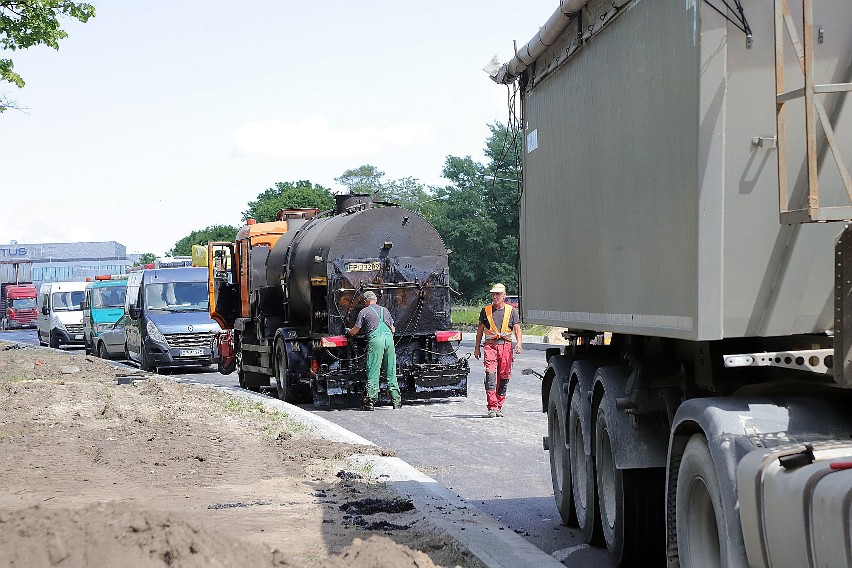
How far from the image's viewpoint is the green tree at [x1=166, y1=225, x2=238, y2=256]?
151 m

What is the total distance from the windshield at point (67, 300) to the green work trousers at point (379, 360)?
36.4 metres

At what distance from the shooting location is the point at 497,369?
1748 cm

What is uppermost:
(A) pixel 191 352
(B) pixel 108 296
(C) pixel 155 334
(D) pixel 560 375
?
(B) pixel 108 296

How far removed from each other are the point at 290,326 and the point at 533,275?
39.1ft

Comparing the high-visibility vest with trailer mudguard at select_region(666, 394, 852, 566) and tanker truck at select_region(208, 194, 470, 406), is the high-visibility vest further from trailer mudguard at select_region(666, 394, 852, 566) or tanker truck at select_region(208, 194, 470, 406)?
trailer mudguard at select_region(666, 394, 852, 566)

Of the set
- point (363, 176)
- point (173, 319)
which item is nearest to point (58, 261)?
point (363, 176)

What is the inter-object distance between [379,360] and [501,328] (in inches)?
93.5

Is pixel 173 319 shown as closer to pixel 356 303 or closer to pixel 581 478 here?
pixel 356 303

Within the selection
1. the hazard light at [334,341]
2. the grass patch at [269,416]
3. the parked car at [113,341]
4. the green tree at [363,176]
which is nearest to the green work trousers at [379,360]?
the hazard light at [334,341]

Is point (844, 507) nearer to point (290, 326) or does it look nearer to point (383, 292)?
point (383, 292)

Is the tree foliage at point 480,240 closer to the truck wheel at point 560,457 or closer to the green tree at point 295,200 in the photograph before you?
the green tree at point 295,200

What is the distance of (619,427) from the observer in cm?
754

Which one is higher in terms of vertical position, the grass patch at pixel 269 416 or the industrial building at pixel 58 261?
the industrial building at pixel 58 261

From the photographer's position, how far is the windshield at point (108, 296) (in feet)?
139
